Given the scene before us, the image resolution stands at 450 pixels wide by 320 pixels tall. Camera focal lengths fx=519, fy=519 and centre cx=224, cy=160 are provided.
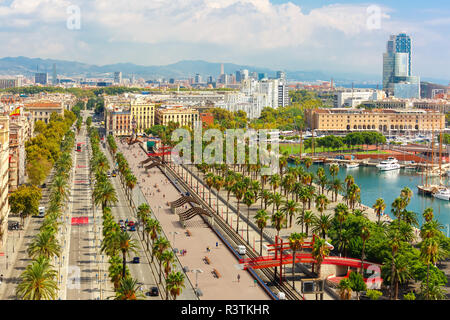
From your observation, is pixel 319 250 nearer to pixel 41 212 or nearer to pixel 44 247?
pixel 44 247

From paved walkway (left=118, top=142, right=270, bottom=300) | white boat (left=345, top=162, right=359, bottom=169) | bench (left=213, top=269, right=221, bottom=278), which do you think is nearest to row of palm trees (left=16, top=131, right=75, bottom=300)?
paved walkway (left=118, top=142, right=270, bottom=300)

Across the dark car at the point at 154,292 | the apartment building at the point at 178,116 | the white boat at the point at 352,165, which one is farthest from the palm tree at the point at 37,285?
the apartment building at the point at 178,116

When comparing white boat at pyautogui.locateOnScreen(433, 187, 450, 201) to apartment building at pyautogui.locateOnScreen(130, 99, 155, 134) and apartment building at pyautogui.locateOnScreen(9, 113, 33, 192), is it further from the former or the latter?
apartment building at pyautogui.locateOnScreen(130, 99, 155, 134)

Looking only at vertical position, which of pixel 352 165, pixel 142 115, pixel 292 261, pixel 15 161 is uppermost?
pixel 142 115

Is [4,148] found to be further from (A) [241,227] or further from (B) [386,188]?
(B) [386,188]

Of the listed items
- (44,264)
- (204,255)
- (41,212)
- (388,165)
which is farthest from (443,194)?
(44,264)

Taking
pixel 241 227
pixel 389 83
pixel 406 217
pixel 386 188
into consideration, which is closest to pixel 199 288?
pixel 241 227
